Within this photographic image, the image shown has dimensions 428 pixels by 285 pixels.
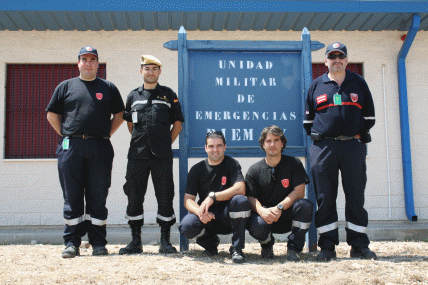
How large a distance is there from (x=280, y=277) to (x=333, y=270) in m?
0.49

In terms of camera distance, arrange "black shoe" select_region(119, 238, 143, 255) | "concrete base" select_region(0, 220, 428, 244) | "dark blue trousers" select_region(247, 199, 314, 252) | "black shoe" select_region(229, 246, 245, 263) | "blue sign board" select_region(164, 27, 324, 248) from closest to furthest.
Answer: "black shoe" select_region(229, 246, 245, 263) → "dark blue trousers" select_region(247, 199, 314, 252) → "black shoe" select_region(119, 238, 143, 255) → "blue sign board" select_region(164, 27, 324, 248) → "concrete base" select_region(0, 220, 428, 244)

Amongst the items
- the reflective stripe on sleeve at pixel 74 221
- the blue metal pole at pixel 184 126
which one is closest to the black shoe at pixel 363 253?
the blue metal pole at pixel 184 126

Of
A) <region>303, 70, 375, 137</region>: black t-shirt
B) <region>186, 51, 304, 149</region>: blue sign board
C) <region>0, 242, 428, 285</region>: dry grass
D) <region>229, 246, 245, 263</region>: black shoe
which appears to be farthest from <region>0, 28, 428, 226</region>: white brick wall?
<region>229, 246, 245, 263</region>: black shoe

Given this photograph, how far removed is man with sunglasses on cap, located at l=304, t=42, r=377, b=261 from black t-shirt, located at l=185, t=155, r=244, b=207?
0.80 m

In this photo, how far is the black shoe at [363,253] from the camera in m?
3.55

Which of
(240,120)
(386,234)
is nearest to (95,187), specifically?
(240,120)

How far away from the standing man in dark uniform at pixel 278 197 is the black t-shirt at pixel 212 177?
0.17m

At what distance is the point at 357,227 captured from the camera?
3.61 metres

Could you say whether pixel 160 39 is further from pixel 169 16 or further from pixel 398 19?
pixel 398 19

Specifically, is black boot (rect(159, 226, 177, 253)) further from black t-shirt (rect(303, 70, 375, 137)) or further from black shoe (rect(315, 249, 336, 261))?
black t-shirt (rect(303, 70, 375, 137))

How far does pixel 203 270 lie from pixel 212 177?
0.94 meters

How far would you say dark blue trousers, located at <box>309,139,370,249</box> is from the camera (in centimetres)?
363

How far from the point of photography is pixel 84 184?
393 centimetres

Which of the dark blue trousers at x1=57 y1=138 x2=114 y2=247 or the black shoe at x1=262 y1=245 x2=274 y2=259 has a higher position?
the dark blue trousers at x1=57 y1=138 x2=114 y2=247
